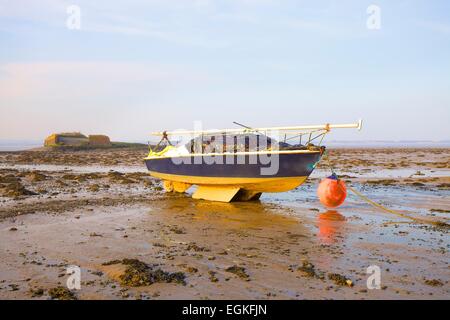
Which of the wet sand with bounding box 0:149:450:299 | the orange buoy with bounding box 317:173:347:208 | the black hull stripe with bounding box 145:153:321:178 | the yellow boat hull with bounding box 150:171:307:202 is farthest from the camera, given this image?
the yellow boat hull with bounding box 150:171:307:202

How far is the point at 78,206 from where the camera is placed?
12906 mm

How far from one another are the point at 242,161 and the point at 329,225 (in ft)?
12.6

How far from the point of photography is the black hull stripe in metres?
12.2

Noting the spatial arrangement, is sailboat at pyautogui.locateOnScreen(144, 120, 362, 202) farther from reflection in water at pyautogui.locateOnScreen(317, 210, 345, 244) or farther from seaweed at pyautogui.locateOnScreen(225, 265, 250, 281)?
seaweed at pyautogui.locateOnScreen(225, 265, 250, 281)

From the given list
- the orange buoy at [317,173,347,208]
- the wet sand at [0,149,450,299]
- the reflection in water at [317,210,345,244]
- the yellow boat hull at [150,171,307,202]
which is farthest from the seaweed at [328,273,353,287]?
the yellow boat hull at [150,171,307,202]

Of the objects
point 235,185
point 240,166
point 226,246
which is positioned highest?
point 240,166

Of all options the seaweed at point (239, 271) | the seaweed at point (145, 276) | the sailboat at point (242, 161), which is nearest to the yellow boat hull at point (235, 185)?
the sailboat at point (242, 161)

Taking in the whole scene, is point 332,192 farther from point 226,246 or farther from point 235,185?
point 226,246

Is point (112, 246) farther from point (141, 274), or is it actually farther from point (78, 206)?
point (78, 206)

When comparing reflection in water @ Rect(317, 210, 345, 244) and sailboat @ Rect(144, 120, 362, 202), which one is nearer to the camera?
reflection in water @ Rect(317, 210, 345, 244)

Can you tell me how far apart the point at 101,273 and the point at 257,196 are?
28.2 ft

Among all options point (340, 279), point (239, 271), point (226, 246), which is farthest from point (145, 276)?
point (340, 279)

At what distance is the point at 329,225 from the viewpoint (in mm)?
10148
